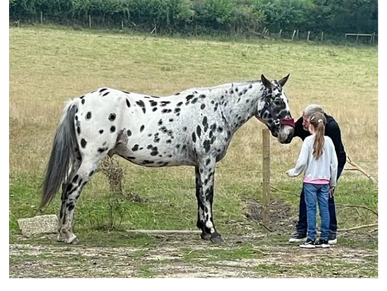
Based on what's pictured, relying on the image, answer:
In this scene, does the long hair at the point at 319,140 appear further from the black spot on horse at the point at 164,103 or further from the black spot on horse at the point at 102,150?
the black spot on horse at the point at 102,150

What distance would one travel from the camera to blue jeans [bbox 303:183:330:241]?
203 inches

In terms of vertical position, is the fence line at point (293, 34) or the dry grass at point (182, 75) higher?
the fence line at point (293, 34)

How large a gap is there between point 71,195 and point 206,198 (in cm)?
116

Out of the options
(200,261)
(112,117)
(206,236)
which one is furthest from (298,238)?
(112,117)

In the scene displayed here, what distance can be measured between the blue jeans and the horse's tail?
192 cm

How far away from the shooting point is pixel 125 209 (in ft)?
23.1

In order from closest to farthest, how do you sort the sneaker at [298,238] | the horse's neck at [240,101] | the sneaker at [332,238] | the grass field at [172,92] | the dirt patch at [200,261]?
the dirt patch at [200,261] < the sneaker at [332,238] < the sneaker at [298,238] < the horse's neck at [240,101] < the grass field at [172,92]

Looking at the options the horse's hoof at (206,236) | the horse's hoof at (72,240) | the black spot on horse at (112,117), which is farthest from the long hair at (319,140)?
the horse's hoof at (72,240)

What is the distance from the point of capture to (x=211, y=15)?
569cm

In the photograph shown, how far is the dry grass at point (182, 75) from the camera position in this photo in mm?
6227

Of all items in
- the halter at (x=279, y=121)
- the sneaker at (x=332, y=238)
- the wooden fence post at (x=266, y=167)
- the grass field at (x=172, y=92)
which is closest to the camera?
the sneaker at (x=332, y=238)

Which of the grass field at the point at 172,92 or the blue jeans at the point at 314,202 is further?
the grass field at the point at 172,92

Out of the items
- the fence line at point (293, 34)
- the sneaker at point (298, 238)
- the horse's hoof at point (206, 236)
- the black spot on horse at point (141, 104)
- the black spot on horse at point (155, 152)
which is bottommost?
the horse's hoof at point (206, 236)
